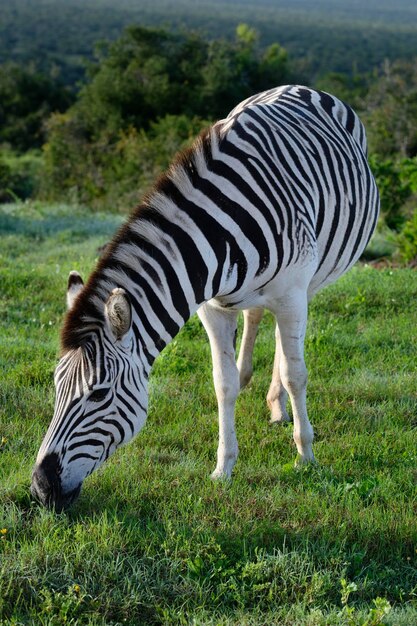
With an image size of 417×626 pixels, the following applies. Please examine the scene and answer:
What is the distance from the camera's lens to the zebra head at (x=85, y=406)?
145 inches

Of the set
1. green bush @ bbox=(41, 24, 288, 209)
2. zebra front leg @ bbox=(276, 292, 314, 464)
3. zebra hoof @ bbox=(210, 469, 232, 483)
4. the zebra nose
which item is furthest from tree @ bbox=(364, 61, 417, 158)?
the zebra nose

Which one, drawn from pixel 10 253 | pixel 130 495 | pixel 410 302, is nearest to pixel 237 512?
Answer: pixel 130 495

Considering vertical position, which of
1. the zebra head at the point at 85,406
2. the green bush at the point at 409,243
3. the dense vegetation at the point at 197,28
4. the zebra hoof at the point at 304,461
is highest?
the dense vegetation at the point at 197,28

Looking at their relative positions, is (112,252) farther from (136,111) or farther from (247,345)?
(136,111)

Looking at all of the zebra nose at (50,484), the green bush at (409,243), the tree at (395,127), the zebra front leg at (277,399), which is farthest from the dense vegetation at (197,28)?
the zebra nose at (50,484)

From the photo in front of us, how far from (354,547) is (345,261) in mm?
2521

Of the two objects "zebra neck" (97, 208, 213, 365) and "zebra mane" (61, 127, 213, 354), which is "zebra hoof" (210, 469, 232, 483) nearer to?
"zebra neck" (97, 208, 213, 365)

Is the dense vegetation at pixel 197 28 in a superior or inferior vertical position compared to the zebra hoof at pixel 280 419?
superior

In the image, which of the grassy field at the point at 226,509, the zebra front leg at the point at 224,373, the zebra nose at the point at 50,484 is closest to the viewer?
the grassy field at the point at 226,509

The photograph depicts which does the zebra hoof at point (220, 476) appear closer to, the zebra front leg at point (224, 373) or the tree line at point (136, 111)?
the zebra front leg at point (224, 373)

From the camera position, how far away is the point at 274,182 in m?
4.54

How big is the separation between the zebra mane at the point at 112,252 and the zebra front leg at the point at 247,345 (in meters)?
1.93

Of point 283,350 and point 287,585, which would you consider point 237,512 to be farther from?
point 283,350

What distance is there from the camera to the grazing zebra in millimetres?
3727
